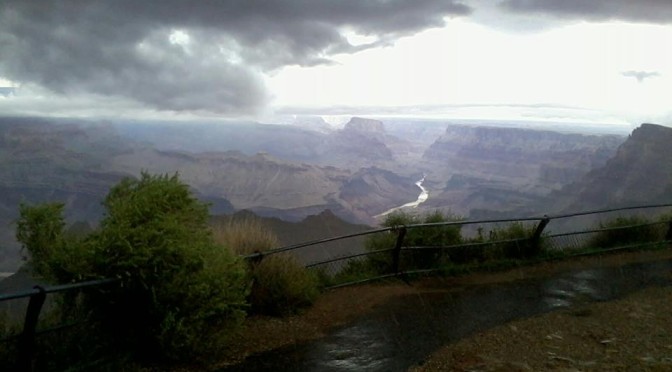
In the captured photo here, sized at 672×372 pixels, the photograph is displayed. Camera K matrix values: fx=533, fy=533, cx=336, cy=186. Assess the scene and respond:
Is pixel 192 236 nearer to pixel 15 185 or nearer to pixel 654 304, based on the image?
pixel 654 304

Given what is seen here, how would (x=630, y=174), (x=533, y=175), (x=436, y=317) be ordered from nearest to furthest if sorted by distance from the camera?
(x=436, y=317)
(x=630, y=174)
(x=533, y=175)

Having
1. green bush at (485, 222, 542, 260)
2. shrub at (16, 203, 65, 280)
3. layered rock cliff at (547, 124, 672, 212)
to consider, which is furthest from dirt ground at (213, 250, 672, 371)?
layered rock cliff at (547, 124, 672, 212)

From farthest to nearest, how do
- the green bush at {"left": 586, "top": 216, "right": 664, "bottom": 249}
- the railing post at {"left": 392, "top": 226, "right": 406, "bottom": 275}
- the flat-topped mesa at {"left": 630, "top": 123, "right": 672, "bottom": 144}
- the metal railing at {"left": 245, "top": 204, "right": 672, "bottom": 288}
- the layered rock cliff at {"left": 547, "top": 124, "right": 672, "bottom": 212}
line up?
the flat-topped mesa at {"left": 630, "top": 123, "right": 672, "bottom": 144}
the layered rock cliff at {"left": 547, "top": 124, "right": 672, "bottom": 212}
the green bush at {"left": 586, "top": 216, "right": 664, "bottom": 249}
the metal railing at {"left": 245, "top": 204, "right": 672, "bottom": 288}
the railing post at {"left": 392, "top": 226, "right": 406, "bottom": 275}

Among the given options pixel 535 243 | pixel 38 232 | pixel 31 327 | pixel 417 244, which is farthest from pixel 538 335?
pixel 38 232

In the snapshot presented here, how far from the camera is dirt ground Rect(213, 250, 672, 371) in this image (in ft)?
18.3

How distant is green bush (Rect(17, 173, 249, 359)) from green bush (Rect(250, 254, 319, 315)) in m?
1.41

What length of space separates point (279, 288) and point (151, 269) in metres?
2.50

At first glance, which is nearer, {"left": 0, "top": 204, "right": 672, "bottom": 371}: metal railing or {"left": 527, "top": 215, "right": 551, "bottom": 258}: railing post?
{"left": 0, "top": 204, "right": 672, "bottom": 371}: metal railing

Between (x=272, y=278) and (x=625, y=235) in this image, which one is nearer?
(x=272, y=278)

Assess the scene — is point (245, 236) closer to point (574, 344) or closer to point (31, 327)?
point (31, 327)

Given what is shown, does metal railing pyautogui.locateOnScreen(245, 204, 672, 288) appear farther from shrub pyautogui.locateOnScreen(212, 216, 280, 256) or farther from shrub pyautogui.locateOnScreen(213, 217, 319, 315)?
shrub pyautogui.locateOnScreen(212, 216, 280, 256)

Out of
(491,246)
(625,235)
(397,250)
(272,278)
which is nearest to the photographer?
(272,278)

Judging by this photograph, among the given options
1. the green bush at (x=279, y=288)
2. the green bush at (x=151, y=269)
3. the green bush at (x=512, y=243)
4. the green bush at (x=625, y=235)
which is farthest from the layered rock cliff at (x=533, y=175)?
the green bush at (x=151, y=269)

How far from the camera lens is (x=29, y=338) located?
4449 mm
